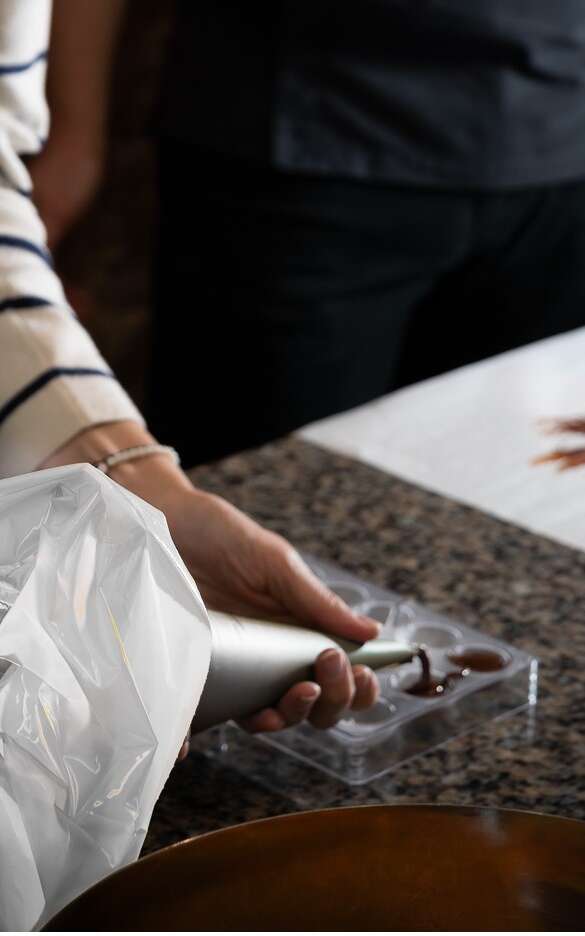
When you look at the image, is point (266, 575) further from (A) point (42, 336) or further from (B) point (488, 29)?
(B) point (488, 29)

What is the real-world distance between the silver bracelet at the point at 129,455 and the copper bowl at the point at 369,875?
17.6 inches

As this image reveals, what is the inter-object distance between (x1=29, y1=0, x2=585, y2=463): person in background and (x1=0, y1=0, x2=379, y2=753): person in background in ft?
2.32

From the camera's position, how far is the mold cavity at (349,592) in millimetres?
927

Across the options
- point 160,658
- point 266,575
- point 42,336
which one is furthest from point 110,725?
point 42,336

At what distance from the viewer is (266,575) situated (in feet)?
2.81

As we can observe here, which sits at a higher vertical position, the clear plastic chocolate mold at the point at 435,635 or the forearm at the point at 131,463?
the forearm at the point at 131,463

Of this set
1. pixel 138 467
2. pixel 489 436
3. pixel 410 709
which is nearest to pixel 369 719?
pixel 410 709

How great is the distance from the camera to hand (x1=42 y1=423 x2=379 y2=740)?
2.47ft

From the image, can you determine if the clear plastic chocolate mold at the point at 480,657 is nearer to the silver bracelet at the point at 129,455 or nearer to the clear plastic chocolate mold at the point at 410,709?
the clear plastic chocolate mold at the point at 410,709

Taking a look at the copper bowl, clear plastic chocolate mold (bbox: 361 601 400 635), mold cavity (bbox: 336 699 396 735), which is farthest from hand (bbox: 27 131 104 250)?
the copper bowl

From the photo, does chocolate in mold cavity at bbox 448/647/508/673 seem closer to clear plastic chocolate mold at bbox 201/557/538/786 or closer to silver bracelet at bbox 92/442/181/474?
clear plastic chocolate mold at bbox 201/557/538/786

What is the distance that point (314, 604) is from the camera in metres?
0.82

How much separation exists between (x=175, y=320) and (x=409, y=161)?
0.43 metres

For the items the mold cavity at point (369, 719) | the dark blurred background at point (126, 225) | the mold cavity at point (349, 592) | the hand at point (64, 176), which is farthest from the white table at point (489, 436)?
the dark blurred background at point (126, 225)
